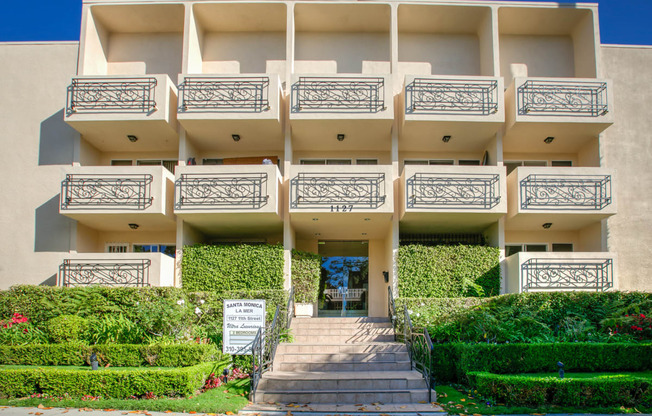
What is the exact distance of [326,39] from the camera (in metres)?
22.7

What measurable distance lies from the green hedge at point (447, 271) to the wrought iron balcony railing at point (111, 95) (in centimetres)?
978

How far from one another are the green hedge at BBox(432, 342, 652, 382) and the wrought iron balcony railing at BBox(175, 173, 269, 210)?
27.3 ft

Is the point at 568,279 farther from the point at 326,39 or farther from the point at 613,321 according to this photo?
the point at 326,39

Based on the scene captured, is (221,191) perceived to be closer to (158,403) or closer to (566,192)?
(158,403)

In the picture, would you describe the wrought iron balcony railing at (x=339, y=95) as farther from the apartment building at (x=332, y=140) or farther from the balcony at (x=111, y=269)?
the balcony at (x=111, y=269)

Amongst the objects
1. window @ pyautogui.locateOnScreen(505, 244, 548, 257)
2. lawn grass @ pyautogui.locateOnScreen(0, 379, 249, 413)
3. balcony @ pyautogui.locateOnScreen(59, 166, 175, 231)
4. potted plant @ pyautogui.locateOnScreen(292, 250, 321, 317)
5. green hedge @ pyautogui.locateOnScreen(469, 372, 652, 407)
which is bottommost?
lawn grass @ pyautogui.locateOnScreen(0, 379, 249, 413)

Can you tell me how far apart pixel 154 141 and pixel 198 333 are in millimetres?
8101

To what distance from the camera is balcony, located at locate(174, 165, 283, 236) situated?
18875 mm

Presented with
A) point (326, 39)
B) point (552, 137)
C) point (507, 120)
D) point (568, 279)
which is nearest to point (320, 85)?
point (326, 39)

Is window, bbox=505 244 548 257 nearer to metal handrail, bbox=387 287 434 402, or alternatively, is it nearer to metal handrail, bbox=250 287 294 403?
metal handrail, bbox=387 287 434 402

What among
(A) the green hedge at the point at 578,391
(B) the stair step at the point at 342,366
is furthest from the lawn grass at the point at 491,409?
(B) the stair step at the point at 342,366

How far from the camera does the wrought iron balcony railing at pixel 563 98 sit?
777 inches

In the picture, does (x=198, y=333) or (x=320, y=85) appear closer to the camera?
(x=198, y=333)

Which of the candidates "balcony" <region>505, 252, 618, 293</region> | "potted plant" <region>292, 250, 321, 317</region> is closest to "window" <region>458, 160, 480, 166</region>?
"balcony" <region>505, 252, 618, 293</region>
